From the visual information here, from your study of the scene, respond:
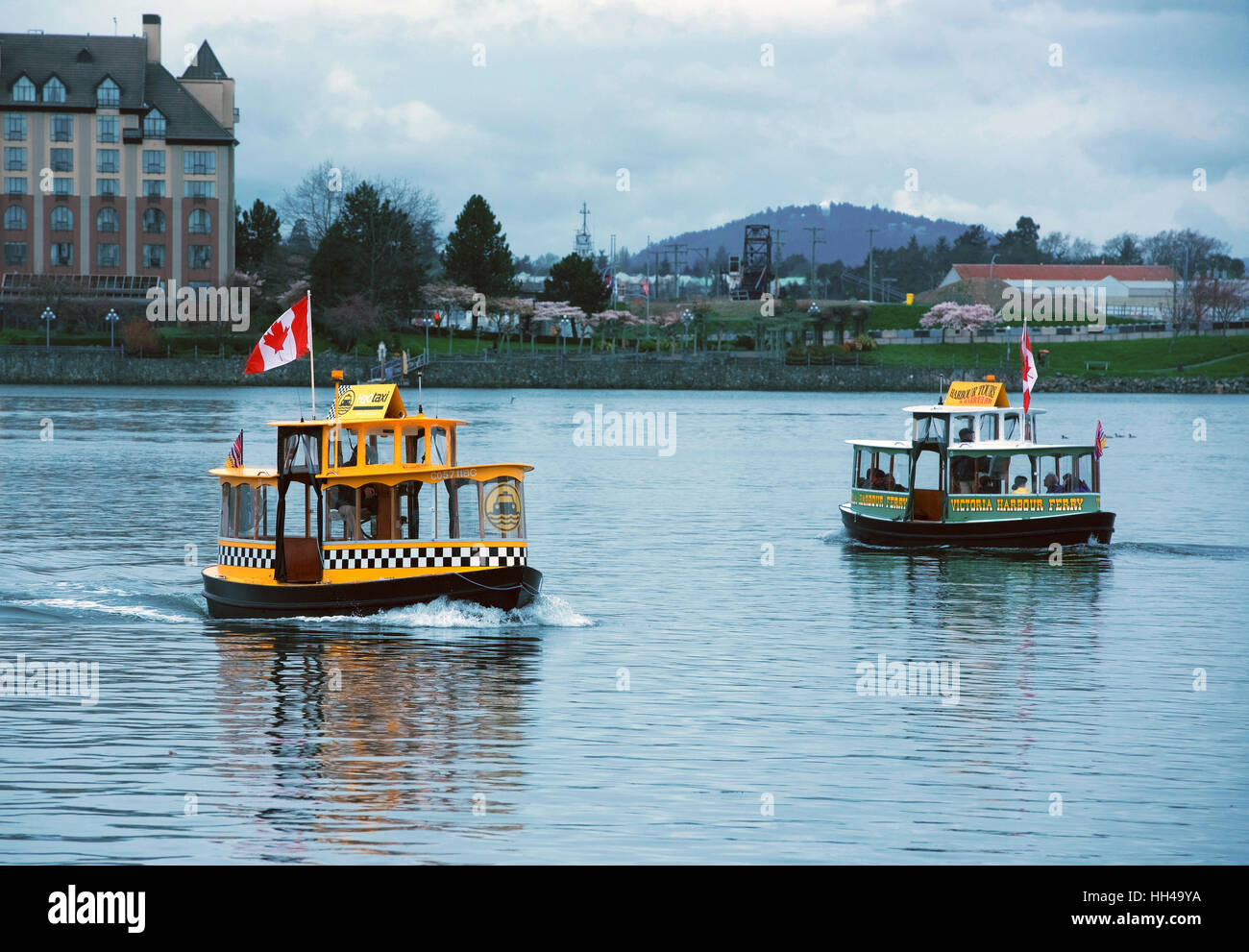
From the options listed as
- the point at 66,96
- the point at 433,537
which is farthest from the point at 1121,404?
the point at 433,537

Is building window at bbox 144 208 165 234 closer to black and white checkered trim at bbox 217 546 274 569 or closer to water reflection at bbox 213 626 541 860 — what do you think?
black and white checkered trim at bbox 217 546 274 569

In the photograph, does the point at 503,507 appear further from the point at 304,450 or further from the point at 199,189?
the point at 199,189

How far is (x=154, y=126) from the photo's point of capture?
557ft

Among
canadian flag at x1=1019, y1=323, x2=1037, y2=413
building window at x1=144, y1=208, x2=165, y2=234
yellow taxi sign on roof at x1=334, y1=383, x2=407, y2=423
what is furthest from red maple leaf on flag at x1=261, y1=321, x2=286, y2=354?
building window at x1=144, y1=208, x2=165, y2=234

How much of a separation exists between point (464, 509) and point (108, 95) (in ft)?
496

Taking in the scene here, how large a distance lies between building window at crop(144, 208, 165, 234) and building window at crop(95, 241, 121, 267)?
380 cm

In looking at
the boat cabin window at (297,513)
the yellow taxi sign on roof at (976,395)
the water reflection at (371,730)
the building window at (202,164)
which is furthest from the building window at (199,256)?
the water reflection at (371,730)

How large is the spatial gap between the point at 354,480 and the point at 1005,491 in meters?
24.4

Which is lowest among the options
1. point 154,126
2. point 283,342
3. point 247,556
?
point 247,556

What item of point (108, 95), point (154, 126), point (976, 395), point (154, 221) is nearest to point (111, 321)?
point (154, 221)

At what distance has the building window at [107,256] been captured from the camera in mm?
169000

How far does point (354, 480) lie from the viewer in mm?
31672

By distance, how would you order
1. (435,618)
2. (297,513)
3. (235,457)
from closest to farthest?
(435,618), (235,457), (297,513)

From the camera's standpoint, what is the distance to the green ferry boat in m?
48.5
